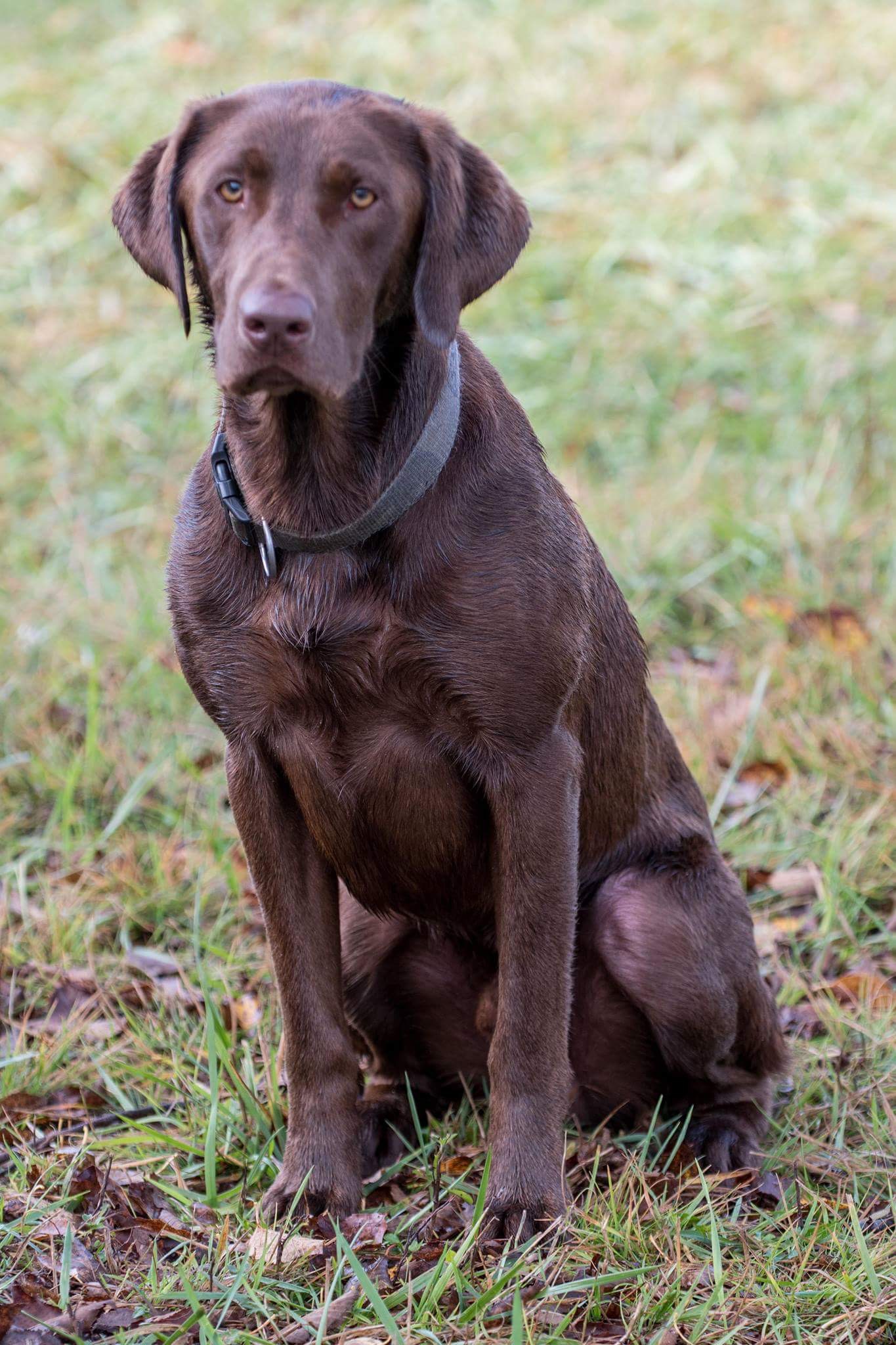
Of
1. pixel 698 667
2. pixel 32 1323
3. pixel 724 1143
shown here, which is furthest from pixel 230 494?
pixel 698 667

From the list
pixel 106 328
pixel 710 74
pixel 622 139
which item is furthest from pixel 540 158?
pixel 106 328

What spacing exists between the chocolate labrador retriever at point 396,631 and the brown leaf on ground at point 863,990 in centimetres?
48

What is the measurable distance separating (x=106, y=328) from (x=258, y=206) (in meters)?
5.32

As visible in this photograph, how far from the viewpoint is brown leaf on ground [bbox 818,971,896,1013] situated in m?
3.40

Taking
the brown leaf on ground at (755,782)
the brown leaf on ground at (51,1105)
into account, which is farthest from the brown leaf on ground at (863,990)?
the brown leaf on ground at (51,1105)

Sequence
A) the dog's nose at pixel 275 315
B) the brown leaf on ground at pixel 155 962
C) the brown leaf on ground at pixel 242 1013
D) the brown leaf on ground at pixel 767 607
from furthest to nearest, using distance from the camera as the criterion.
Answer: the brown leaf on ground at pixel 767 607 → the brown leaf on ground at pixel 155 962 → the brown leaf on ground at pixel 242 1013 → the dog's nose at pixel 275 315

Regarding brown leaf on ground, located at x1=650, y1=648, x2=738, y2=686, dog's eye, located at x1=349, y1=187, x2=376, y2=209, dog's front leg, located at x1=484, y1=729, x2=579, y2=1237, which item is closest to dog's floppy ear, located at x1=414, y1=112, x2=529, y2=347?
dog's eye, located at x1=349, y1=187, x2=376, y2=209

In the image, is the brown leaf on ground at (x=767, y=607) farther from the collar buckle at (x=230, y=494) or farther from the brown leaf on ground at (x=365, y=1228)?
the brown leaf on ground at (x=365, y=1228)

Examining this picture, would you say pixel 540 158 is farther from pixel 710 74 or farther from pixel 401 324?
pixel 401 324

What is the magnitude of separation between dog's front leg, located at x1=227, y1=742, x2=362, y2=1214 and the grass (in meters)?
0.10

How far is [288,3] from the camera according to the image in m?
9.75

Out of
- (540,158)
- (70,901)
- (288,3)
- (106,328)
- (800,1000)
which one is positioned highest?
(288,3)

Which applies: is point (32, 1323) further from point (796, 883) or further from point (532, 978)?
point (796, 883)

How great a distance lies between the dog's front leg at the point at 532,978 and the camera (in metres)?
2.64
